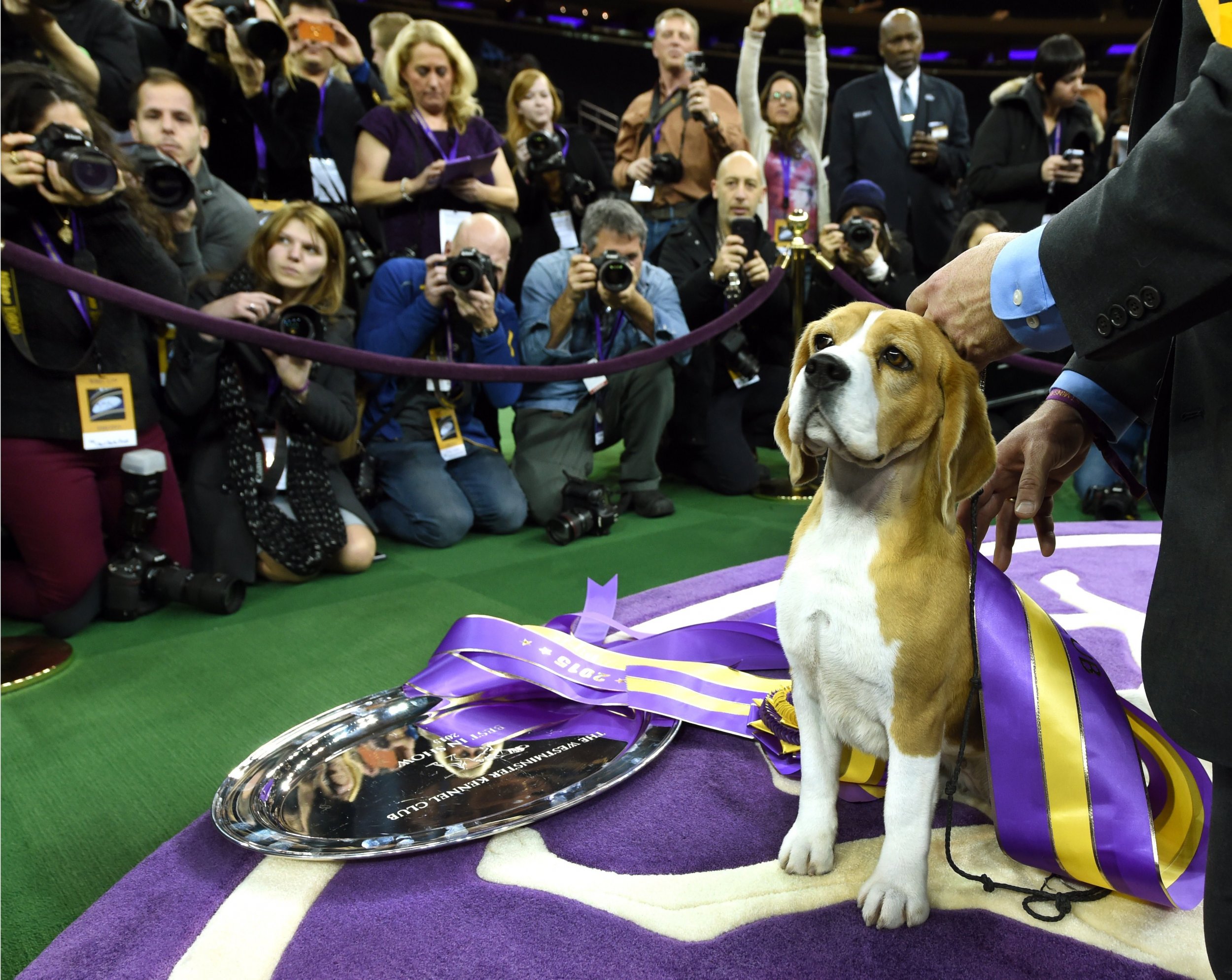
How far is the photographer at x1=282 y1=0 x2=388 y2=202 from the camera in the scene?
4.44 metres

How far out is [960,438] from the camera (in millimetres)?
Answer: 1346

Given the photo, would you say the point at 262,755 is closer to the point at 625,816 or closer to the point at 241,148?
the point at 625,816

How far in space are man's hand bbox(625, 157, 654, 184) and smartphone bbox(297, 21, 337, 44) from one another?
1.84m

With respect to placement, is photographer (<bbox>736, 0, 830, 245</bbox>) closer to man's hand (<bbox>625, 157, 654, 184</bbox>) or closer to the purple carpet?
man's hand (<bbox>625, 157, 654, 184</bbox>)

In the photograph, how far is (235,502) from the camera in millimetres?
3479

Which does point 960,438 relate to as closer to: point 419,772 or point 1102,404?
point 1102,404

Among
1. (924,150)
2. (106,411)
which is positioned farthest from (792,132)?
(106,411)

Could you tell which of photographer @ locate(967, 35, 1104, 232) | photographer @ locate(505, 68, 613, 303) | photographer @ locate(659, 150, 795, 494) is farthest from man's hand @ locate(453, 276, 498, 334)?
photographer @ locate(967, 35, 1104, 232)

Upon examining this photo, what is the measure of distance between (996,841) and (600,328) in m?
3.40

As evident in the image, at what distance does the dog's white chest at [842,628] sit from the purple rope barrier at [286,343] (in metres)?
1.94

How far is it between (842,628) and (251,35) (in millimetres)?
3948

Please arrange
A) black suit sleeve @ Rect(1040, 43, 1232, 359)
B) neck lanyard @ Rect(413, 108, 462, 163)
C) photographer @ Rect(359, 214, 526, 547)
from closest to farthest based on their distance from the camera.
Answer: black suit sleeve @ Rect(1040, 43, 1232, 359) → photographer @ Rect(359, 214, 526, 547) → neck lanyard @ Rect(413, 108, 462, 163)

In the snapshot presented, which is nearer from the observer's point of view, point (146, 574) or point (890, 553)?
point (890, 553)

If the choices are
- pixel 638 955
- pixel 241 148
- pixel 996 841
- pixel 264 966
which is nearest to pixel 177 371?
pixel 241 148
